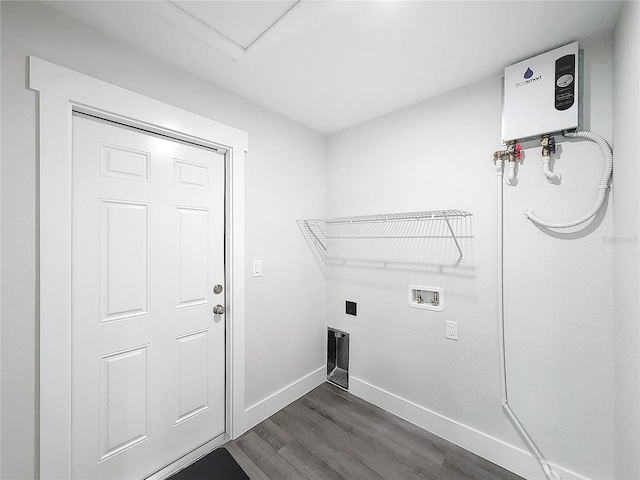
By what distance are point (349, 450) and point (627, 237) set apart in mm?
1846

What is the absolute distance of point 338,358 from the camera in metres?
2.53

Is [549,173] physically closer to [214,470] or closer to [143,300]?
[143,300]

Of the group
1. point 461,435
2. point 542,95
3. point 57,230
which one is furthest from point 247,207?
point 461,435

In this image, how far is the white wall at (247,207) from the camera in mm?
1103

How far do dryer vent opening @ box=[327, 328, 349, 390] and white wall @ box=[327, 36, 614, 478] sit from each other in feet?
0.31

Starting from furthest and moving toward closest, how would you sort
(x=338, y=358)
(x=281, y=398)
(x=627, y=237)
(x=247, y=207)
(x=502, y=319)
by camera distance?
(x=338, y=358) < (x=281, y=398) < (x=247, y=207) < (x=502, y=319) < (x=627, y=237)

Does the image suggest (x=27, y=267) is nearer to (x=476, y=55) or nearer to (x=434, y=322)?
(x=434, y=322)

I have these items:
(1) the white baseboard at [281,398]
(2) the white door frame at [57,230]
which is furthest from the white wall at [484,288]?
(2) the white door frame at [57,230]

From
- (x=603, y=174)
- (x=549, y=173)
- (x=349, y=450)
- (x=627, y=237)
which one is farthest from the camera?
(x=349, y=450)

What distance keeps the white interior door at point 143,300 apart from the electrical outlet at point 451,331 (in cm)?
155

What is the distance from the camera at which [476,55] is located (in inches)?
58.4

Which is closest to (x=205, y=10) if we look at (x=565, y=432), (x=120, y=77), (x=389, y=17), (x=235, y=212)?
(x=120, y=77)

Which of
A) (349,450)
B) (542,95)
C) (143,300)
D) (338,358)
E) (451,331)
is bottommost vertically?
(349,450)

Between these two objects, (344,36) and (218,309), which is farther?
(218,309)
